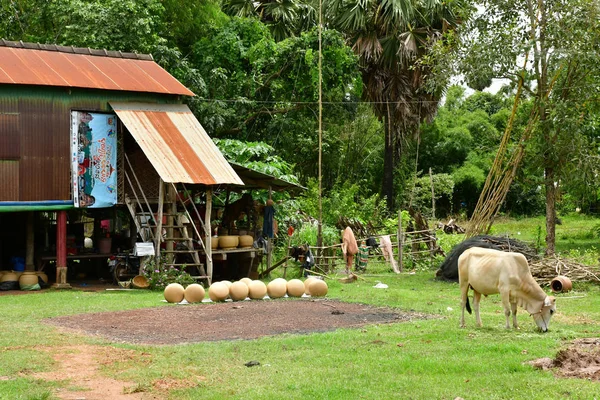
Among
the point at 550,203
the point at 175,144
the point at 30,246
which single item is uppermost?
the point at 175,144

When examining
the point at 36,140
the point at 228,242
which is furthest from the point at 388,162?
the point at 36,140

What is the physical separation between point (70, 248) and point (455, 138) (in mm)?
31563

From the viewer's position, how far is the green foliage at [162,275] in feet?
75.2

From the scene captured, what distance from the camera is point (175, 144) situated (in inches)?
950

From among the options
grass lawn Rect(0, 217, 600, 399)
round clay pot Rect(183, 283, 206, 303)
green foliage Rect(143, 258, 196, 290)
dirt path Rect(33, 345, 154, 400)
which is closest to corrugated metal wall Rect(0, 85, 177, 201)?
green foliage Rect(143, 258, 196, 290)

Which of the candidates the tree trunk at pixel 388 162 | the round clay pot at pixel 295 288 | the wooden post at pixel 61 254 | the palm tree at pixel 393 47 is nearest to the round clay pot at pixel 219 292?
the round clay pot at pixel 295 288

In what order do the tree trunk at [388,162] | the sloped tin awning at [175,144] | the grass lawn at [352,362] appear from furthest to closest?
the tree trunk at [388,162] < the sloped tin awning at [175,144] < the grass lawn at [352,362]

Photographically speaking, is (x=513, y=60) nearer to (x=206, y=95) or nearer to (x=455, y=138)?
(x=206, y=95)

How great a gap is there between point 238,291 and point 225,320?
2888 millimetres

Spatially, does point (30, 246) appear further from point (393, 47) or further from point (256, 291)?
point (393, 47)

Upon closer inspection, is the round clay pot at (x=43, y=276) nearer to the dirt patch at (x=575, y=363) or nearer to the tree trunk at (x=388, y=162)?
the dirt patch at (x=575, y=363)

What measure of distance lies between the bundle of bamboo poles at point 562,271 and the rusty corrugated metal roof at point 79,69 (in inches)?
443

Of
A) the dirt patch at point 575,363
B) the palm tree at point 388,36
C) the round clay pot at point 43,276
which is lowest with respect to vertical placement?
the dirt patch at point 575,363

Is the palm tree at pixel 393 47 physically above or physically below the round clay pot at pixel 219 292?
above
